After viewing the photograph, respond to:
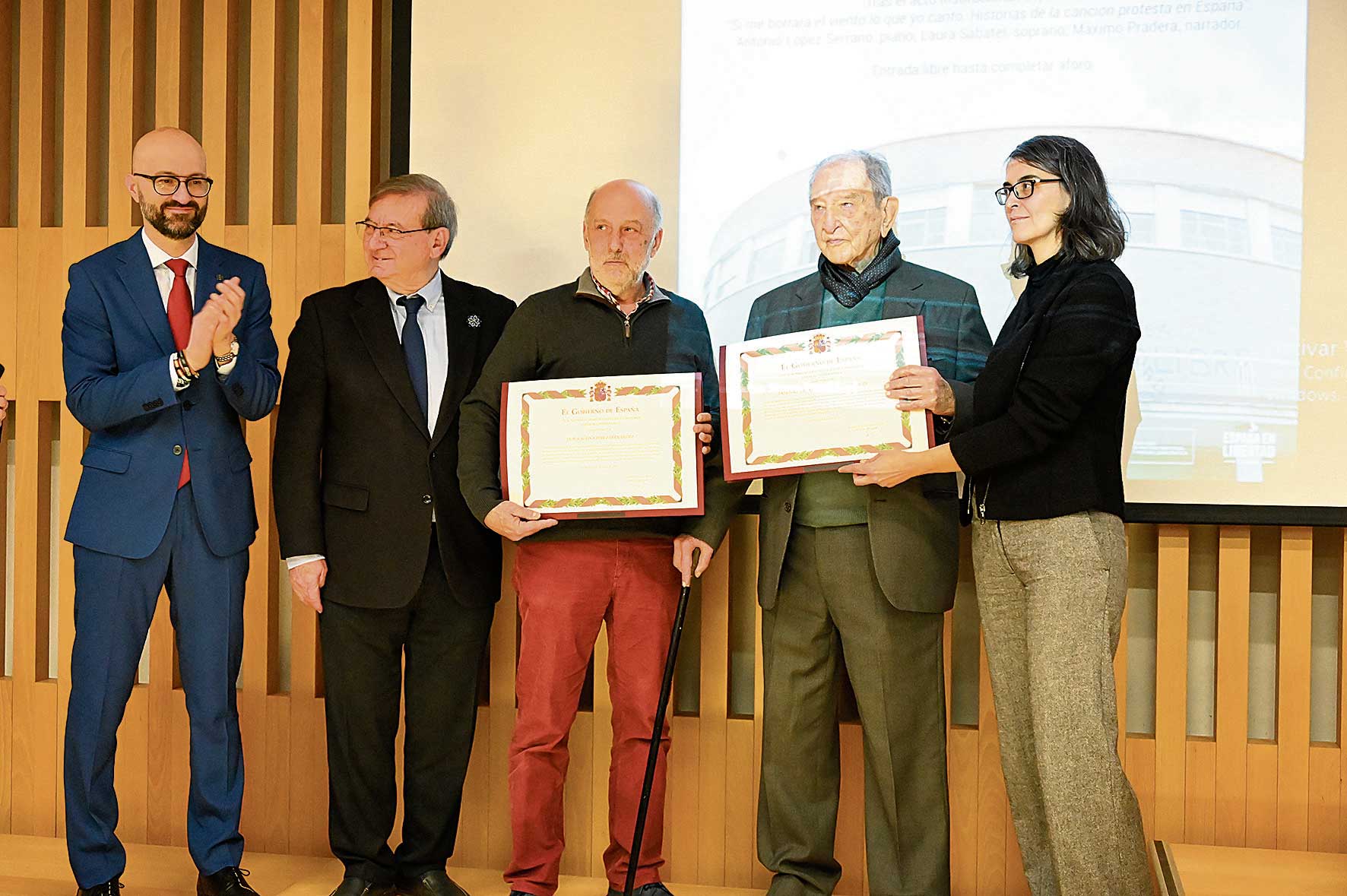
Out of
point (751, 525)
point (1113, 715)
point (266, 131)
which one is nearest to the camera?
point (1113, 715)

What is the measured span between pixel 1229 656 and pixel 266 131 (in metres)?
3.11

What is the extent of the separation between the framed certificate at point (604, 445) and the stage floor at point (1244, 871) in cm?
146

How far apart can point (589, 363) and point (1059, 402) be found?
109 centimetres

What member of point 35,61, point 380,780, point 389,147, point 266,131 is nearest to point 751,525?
point 380,780

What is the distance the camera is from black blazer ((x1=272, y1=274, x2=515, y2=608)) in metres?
2.89

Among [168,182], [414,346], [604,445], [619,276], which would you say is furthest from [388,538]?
[168,182]

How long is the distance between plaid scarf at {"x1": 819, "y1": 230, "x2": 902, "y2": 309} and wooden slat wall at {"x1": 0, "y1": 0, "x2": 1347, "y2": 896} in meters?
0.83

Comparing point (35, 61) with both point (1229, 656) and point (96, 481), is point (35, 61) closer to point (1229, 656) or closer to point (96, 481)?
point (96, 481)

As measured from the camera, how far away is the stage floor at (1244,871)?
2771 millimetres

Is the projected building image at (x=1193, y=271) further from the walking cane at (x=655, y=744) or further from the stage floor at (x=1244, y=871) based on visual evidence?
the walking cane at (x=655, y=744)

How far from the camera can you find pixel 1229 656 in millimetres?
3068

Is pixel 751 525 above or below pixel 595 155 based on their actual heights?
below

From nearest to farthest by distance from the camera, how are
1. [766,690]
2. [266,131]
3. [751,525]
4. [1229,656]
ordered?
1. [766,690]
2. [1229,656]
3. [751,525]
4. [266,131]

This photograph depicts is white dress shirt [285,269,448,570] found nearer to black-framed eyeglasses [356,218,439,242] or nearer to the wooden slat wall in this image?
black-framed eyeglasses [356,218,439,242]
